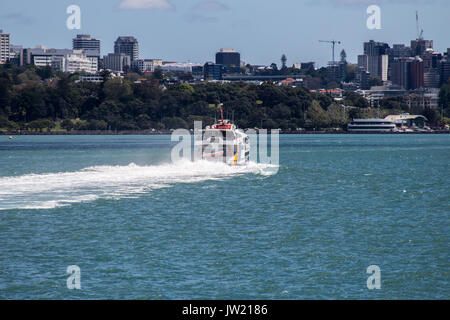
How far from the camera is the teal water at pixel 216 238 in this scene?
26.9 metres

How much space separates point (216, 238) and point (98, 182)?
2247 centimetres

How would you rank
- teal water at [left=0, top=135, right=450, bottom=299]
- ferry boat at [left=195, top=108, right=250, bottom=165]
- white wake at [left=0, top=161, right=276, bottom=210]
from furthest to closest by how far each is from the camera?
ferry boat at [left=195, top=108, right=250, bottom=165]
white wake at [left=0, top=161, right=276, bottom=210]
teal water at [left=0, top=135, right=450, bottom=299]

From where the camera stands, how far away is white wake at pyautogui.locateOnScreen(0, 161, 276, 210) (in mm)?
46125

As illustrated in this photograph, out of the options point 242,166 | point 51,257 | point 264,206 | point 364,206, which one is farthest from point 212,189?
point 51,257

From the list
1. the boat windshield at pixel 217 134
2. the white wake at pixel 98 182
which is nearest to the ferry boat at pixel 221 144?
the boat windshield at pixel 217 134

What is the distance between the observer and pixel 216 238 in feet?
117

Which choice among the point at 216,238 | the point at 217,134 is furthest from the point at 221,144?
the point at 216,238

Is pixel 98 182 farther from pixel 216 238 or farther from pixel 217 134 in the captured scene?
pixel 216 238

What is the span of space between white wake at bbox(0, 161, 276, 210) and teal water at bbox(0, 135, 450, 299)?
0.16 meters

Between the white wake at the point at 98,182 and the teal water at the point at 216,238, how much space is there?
16cm

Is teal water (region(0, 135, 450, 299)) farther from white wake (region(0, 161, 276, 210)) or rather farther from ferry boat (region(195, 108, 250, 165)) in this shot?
ferry boat (region(195, 108, 250, 165))

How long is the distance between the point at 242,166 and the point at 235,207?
2856 centimetres

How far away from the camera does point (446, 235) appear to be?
3669 centimetres

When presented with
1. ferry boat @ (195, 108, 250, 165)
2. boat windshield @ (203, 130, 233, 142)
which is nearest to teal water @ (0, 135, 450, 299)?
ferry boat @ (195, 108, 250, 165)
